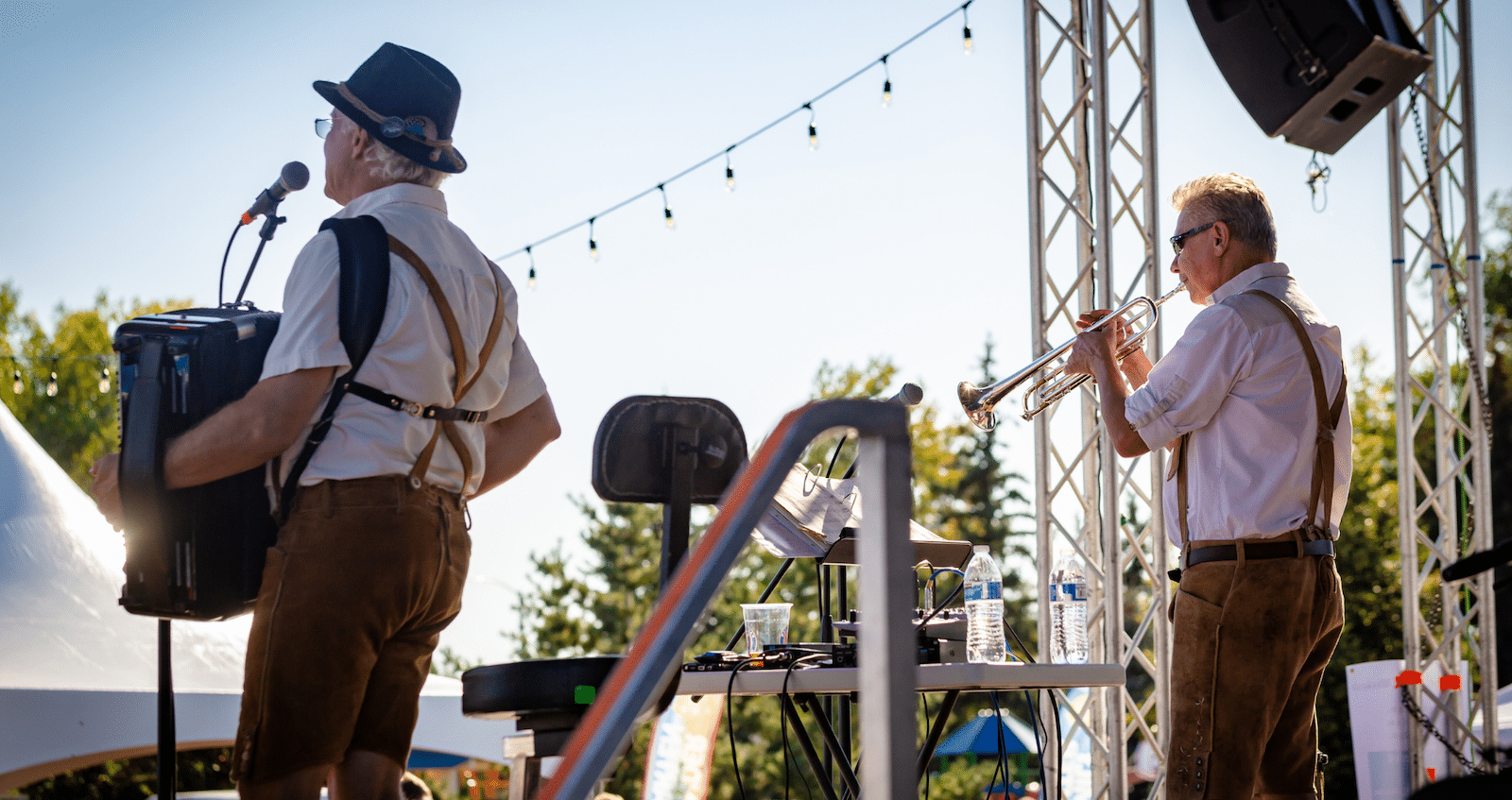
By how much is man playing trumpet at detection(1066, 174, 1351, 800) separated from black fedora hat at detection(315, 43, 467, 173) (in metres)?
1.54

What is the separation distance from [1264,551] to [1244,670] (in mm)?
245

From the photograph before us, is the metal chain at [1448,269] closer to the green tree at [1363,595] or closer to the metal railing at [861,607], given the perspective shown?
the metal railing at [861,607]

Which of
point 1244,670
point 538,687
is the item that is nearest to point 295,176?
point 538,687

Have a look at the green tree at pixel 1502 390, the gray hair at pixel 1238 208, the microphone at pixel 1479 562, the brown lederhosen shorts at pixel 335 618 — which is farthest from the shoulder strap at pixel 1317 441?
the green tree at pixel 1502 390

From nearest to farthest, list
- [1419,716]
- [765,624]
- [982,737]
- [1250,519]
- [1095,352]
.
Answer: [1250,519] → [1095,352] → [765,624] → [1419,716] → [982,737]

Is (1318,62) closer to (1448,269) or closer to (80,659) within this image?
(1448,269)

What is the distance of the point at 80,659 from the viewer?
6.85 meters

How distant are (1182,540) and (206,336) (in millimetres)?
1976

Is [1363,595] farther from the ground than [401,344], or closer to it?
closer to it

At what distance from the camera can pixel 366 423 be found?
2.08 metres

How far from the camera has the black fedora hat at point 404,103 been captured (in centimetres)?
231

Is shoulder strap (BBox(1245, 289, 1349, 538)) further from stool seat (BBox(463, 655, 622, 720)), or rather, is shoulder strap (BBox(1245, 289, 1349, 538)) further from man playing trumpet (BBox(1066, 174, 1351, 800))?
stool seat (BBox(463, 655, 622, 720))

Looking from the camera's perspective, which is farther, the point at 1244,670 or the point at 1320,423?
the point at 1320,423

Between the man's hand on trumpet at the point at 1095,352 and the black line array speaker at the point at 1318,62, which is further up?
the black line array speaker at the point at 1318,62
